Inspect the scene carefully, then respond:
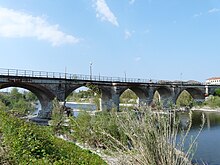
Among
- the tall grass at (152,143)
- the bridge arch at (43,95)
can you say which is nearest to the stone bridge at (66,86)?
the bridge arch at (43,95)

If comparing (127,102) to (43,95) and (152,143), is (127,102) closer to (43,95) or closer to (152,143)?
(43,95)

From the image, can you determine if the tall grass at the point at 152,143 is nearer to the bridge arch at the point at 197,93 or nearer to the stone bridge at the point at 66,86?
the stone bridge at the point at 66,86

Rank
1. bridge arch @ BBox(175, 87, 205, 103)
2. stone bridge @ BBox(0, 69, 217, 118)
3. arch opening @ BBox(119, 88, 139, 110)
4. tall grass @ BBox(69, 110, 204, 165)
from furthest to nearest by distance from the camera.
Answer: bridge arch @ BBox(175, 87, 205, 103) < stone bridge @ BBox(0, 69, 217, 118) < arch opening @ BBox(119, 88, 139, 110) < tall grass @ BBox(69, 110, 204, 165)

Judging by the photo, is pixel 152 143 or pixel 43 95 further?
pixel 43 95

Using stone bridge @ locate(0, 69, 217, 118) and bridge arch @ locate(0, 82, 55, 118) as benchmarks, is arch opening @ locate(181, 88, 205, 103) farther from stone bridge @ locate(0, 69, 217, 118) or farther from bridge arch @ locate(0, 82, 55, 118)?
bridge arch @ locate(0, 82, 55, 118)

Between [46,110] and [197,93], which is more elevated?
[197,93]

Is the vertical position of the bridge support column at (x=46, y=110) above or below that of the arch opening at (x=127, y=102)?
below

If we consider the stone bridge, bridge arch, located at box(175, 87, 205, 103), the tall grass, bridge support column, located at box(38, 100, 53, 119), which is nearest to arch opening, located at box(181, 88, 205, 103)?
bridge arch, located at box(175, 87, 205, 103)

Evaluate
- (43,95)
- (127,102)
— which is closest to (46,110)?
(43,95)

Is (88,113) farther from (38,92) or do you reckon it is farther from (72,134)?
(38,92)

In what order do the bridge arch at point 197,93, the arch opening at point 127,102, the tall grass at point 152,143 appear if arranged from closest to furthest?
1. the tall grass at point 152,143
2. the arch opening at point 127,102
3. the bridge arch at point 197,93

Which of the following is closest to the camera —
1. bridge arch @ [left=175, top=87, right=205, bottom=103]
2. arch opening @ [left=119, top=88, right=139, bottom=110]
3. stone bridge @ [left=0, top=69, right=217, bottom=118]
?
arch opening @ [left=119, top=88, right=139, bottom=110]

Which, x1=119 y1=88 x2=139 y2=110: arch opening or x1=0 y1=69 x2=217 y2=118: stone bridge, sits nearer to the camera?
x1=119 y1=88 x2=139 y2=110: arch opening

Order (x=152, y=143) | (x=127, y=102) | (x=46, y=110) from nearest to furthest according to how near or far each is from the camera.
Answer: (x=152, y=143) → (x=127, y=102) → (x=46, y=110)
